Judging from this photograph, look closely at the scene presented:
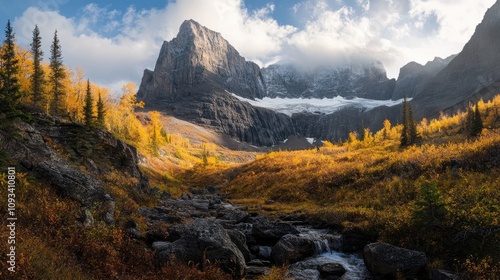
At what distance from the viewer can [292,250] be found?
625 inches

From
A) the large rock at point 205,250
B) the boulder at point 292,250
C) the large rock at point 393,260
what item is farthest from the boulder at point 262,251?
the large rock at point 393,260

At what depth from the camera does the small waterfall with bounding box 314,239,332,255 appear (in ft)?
56.5

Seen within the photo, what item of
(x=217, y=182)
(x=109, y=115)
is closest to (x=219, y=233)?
(x=217, y=182)

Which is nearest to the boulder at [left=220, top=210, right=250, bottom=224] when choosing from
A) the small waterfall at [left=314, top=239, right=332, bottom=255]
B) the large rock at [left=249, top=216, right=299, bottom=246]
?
the large rock at [left=249, top=216, right=299, bottom=246]

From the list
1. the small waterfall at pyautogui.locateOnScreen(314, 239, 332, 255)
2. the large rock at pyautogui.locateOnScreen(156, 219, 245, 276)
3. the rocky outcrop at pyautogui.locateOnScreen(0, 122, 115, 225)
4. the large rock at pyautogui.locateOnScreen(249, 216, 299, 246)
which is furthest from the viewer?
the large rock at pyautogui.locateOnScreen(249, 216, 299, 246)

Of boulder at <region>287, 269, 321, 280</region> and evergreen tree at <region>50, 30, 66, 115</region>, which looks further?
evergreen tree at <region>50, 30, 66, 115</region>

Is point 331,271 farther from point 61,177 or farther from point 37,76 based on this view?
point 37,76

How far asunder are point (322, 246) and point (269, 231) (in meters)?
3.22

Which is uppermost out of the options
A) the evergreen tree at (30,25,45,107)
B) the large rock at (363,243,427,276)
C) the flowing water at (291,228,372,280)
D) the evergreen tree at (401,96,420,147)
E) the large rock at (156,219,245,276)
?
the evergreen tree at (30,25,45,107)

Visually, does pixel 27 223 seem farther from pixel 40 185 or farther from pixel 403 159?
pixel 403 159

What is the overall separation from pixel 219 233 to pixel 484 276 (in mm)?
9867

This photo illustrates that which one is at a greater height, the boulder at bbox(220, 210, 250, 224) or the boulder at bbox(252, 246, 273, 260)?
the boulder at bbox(220, 210, 250, 224)

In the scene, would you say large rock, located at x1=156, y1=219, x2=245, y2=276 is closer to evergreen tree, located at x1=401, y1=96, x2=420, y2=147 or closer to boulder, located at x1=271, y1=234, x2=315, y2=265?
boulder, located at x1=271, y1=234, x2=315, y2=265

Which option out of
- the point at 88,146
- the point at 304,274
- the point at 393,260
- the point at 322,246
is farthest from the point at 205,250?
the point at 88,146
